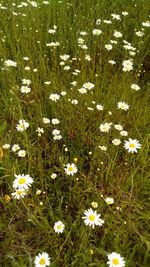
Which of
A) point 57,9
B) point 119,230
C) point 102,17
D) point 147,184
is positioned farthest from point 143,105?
point 57,9

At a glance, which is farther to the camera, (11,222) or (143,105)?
(143,105)

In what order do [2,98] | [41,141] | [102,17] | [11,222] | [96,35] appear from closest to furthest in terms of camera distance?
1. [11,222]
2. [41,141]
3. [2,98]
4. [96,35]
5. [102,17]

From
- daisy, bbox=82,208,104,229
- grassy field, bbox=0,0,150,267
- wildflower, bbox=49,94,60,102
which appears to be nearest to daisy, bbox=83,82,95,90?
grassy field, bbox=0,0,150,267

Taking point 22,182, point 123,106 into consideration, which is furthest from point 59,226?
point 123,106

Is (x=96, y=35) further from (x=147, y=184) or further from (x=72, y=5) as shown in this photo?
(x=147, y=184)

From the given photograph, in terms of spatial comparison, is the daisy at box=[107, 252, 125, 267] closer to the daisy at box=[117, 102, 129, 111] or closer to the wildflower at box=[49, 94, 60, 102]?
the daisy at box=[117, 102, 129, 111]

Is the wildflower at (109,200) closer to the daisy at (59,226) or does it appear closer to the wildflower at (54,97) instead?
the daisy at (59,226)

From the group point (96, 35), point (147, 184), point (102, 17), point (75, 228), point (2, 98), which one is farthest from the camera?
point (102, 17)
